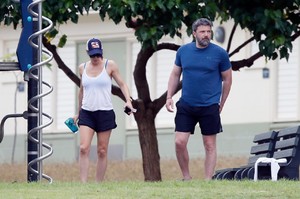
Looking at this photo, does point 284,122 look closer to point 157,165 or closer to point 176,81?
point 157,165

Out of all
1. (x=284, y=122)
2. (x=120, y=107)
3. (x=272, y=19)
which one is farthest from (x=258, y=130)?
(x=272, y=19)

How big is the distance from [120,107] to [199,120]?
1962 cm

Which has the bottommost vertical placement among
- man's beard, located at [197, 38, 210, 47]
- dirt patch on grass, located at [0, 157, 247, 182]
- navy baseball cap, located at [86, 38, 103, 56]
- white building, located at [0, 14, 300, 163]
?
dirt patch on grass, located at [0, 157, 247, 182]

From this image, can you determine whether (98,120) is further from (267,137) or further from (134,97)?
(134,97)

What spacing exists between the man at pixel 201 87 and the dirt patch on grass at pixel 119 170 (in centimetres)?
1141

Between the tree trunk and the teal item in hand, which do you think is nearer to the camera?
the teal item in hand

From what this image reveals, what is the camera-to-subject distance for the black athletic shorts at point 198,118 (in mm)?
17531

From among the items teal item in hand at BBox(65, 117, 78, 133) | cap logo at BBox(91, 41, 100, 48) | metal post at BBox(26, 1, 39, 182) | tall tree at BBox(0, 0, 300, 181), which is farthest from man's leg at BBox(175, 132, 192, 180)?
tall tree at BBox(0, 0, 300, 181)

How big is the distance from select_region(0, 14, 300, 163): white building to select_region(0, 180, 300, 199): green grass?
15.6m

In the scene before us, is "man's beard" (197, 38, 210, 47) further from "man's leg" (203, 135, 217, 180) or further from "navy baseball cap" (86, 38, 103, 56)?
"navy baseball cap" (86, 38, 103, 56)

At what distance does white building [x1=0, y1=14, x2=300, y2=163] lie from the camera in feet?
111

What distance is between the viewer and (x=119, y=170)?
102 feet

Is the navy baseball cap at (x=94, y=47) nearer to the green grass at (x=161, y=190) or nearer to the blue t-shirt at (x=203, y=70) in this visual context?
the blue t-shirt at (x=203, y=70)

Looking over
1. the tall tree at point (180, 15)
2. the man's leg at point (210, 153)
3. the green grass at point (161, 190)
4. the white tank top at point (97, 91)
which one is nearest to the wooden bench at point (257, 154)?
the tall tree at point (180, 15)
